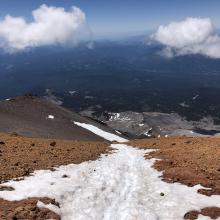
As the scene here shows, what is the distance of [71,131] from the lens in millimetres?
92312

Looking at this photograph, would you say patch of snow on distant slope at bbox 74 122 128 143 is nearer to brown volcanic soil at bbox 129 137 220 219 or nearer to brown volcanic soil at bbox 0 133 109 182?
brown volcanic soil at bbox 129 137 220 219

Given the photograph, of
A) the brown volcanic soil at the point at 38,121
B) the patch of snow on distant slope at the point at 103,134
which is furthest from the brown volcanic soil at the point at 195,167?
the patch of snow on distant slope at the point at 103,134

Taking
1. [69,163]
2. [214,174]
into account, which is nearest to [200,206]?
[214,174]

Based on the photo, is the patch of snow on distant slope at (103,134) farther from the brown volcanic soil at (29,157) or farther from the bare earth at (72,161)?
the brown volcanic soil at (29,157)

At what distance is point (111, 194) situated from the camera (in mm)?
24812

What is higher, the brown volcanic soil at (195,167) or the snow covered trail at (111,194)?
the brown volcanic soil at (195,167)

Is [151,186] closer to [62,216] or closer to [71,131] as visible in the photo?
[62,216]

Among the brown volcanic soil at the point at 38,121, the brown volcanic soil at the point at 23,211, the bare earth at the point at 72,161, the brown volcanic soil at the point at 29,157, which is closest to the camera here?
the brown volcanic soil at the point at 23,211

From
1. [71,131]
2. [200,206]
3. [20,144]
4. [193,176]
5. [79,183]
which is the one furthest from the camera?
[71,131]

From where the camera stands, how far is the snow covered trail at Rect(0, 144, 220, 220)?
71.3 ft

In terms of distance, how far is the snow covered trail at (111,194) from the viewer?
21.7 meters

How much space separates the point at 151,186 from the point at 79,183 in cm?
487

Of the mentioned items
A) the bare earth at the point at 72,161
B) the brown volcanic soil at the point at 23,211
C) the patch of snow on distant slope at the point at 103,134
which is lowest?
the brown volcanic soil at the point at 23,211

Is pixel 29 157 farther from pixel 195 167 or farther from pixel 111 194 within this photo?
pixel 195 167
